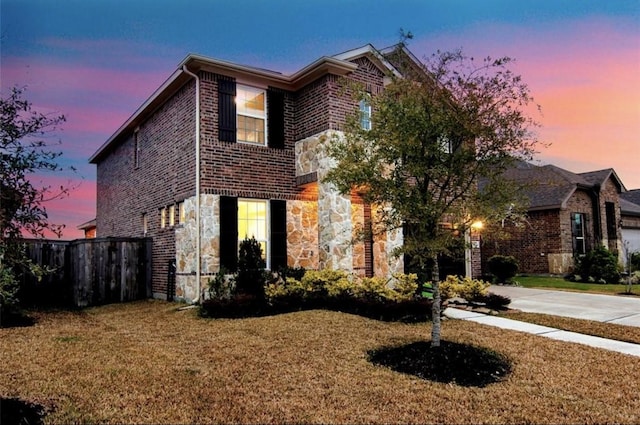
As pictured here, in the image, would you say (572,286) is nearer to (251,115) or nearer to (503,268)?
(503,268)

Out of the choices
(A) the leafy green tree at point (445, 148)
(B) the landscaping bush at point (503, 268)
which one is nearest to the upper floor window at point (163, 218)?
(A) the leafy green tree at point (445, 148)

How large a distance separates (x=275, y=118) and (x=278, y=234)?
303 cm

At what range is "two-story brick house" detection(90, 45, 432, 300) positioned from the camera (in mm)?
10719

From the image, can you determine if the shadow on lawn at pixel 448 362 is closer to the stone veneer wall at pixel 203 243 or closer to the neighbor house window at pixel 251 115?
the stone veneer wall at pixel 203 243

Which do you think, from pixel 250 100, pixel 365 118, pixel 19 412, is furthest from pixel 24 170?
pixel 250 100

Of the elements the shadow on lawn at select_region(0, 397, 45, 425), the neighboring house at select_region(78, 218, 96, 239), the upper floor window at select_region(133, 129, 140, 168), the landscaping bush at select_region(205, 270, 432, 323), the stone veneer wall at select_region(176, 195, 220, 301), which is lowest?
the shadow on lawn at select_region(0, 397, 45, 425)

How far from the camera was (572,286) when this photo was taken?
14.9 meters

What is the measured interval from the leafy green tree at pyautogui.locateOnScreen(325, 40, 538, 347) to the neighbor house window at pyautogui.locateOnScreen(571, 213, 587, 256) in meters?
15.9

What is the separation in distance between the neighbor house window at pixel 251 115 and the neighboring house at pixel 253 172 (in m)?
0.03

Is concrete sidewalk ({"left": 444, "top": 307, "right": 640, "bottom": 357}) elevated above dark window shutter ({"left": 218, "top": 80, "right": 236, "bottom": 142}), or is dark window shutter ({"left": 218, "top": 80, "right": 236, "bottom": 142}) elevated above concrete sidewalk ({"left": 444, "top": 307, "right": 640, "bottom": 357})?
dark window shutter ({"left": 218, "top": 80, "right": 236, "bottom": 142})

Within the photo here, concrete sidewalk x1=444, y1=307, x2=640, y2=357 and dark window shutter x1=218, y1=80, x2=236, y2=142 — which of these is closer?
concrete sidewalk x1=444, y1=307, x2=640, y2=357

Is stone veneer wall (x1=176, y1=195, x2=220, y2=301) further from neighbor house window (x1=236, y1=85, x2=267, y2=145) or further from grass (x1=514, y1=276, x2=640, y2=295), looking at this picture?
grass (x1=514, y1=276, x2=640, y2=295)

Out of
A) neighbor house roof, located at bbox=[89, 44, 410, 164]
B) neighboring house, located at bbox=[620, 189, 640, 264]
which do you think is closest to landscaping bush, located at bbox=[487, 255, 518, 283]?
neighbor house roof, located at bbox=[89, 44, 410, 164]

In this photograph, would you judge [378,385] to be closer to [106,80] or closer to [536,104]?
[536,104]
